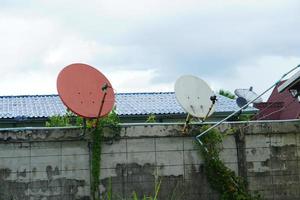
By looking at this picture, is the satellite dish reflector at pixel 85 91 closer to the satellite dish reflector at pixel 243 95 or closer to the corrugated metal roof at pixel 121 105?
the satellite dish reflector at pixel 243 95

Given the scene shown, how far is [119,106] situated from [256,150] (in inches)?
282

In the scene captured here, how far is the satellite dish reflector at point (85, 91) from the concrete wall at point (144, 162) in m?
0.53

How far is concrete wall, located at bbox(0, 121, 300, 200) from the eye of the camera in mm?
7656

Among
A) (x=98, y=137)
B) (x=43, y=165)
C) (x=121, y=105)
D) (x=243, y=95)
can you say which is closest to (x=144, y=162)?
(x=98, y=137)

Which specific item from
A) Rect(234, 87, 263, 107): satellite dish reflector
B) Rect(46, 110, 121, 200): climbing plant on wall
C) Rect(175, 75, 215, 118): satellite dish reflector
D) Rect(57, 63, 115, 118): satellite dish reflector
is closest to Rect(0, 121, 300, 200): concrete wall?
Rect(46, 110, 121, 200): climbing plant on wall

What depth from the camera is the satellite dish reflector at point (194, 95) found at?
8.34 metres

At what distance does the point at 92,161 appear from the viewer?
308 inches

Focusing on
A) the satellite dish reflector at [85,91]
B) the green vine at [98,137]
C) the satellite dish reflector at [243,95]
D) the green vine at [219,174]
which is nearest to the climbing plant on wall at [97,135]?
the green vine at [98,137]

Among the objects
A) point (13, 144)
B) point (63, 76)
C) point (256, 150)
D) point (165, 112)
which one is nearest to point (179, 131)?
point (256, 150)

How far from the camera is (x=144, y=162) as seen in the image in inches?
317

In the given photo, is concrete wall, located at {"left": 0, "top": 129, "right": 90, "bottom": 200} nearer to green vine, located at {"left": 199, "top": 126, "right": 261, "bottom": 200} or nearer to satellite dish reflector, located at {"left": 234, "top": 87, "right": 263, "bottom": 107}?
green vine, located at {"left": 199, "top": 126, "right": 261, "bottom": 200}

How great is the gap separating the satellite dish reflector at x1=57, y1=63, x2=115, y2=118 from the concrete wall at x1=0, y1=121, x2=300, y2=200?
1.73 ft

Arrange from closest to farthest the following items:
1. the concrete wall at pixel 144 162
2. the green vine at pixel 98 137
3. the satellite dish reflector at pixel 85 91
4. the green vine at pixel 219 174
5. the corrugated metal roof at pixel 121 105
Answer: the satellite dish reflector at pixel 85 91 < the concrete wall at pixel 144 162 < the green vine at pixel 98 137 < the green vine at pixel 219 174 < the corrugated metal roof at pixel 121 105

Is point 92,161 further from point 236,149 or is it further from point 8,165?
point 236,149
